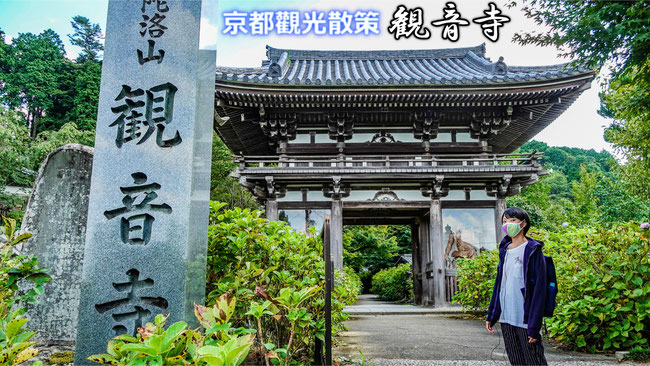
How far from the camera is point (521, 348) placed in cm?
269

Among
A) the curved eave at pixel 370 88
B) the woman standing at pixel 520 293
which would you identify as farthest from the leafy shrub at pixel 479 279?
the woman standing at pixel 520 293

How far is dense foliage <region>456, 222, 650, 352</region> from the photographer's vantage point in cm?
405

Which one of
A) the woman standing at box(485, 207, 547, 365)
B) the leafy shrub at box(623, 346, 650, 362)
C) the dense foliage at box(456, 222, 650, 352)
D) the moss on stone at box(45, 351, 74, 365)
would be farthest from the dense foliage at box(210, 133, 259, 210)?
the woman standing at box(485, 207, 547, 365)

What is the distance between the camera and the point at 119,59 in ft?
11.0

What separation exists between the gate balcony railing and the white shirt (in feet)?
23.7

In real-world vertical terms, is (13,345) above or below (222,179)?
below

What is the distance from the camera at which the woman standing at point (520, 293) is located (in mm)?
2498

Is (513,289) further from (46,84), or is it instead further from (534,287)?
(46,84)

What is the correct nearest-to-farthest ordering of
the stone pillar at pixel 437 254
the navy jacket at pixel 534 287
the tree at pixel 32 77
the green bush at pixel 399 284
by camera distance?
1. the navy jacket at pixel 534 287
2. the stone pillar at pixel 437 254
3. the green bush at pixel 399 284
4. the tree at pixel 32 77

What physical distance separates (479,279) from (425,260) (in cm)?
373

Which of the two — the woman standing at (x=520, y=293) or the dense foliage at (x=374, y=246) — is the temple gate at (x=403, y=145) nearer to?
the woman standing at (x=520, y=293)

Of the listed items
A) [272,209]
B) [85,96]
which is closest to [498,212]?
[272,209]

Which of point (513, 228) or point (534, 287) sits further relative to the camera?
point (513, 228)

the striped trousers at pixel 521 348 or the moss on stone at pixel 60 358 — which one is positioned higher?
the striped trousers at pixel 521 348
